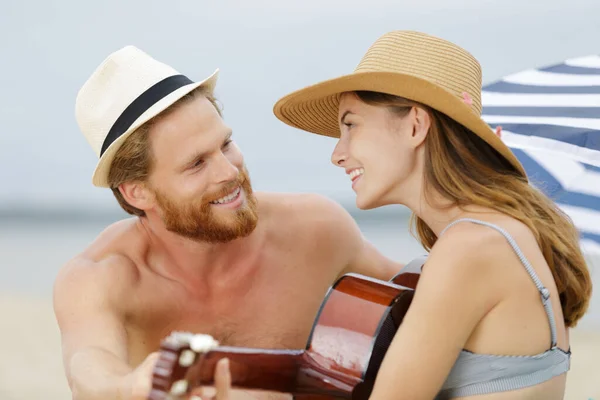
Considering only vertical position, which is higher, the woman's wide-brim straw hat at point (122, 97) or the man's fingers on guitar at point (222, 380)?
the woman's wide-brim straw hat at point (122, 97)

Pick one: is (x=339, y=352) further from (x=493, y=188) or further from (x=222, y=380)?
(x=493, y=188)

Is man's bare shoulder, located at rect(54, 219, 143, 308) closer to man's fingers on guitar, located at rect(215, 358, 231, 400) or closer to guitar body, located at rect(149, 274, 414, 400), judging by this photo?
guitar body, located at rect(149, 274, 414, 400)

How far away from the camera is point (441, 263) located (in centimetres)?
243

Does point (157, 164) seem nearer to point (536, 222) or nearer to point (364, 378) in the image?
point (364, 378)

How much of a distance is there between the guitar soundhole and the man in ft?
2.93

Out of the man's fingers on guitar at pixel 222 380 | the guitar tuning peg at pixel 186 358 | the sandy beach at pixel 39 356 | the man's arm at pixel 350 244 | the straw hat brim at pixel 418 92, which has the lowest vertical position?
the sandy beach at pixel 39 356

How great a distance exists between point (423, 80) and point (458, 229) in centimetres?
48

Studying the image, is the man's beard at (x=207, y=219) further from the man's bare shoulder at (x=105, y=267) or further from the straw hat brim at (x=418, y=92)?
the straw hat brim at (x=418, y=92)

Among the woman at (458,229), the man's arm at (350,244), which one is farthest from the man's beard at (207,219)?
the woman at (458,229)

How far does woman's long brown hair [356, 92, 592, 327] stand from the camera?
2.68m

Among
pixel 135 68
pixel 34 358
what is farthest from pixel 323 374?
pixel 34 358

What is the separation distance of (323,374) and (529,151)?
6.31ft

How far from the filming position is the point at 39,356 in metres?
8.77

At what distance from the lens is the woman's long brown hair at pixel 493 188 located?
8.79 feet
